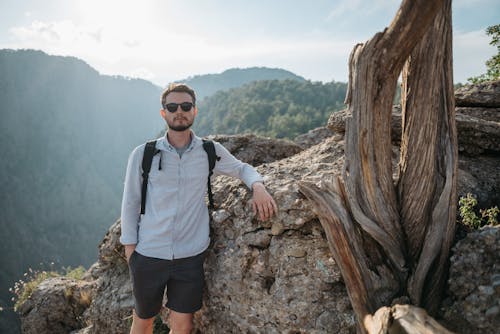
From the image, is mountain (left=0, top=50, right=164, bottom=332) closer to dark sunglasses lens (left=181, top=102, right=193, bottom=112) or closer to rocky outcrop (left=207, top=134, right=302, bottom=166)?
rocky outcrop (left=207, top=134, right=302, bottom=166)

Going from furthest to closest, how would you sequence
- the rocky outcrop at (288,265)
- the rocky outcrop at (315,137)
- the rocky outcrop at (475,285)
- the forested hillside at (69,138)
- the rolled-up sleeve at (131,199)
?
1. the forested hillside at (69,138)
2. the rocky outcrop at (315,137)
3. the rolled-up sleeve at (131,199)
4. the rocky outcrop at (288,265)
5. the rocky outcrop at (475,285)

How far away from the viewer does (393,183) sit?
9.96ft

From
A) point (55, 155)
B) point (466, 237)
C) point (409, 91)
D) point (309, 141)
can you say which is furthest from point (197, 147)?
point (55, 155)

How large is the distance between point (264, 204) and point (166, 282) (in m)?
1.34

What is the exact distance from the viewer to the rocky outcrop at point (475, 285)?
86.0 inches

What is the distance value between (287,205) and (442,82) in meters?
1.90

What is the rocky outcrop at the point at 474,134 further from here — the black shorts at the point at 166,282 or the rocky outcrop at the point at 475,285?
the black shorts at the point at 166,282

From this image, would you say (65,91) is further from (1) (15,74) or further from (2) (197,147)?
(2) (197,147)

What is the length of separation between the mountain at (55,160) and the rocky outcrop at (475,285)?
77.5 m

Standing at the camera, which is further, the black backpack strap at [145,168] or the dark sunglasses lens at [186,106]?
the dark sunglasses lens at [186,106]

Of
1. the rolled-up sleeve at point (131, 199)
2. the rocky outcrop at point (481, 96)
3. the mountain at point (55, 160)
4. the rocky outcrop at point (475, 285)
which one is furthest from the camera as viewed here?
the mountain at point (55, 160)

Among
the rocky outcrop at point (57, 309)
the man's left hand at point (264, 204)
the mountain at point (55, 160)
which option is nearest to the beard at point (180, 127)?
the man's left hand at point (264, 204)

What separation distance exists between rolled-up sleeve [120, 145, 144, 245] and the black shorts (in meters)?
0.20

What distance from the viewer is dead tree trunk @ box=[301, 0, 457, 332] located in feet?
8.78
